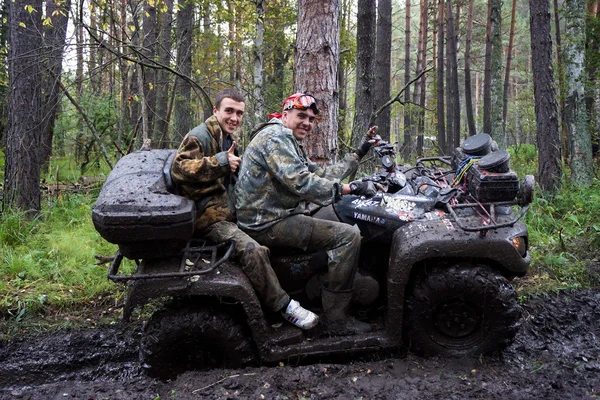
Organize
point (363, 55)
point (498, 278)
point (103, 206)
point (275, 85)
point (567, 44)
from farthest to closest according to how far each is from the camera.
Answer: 1. point (275, 85)
2. point (567, 44)
3. point (363, 55)
4. point (498, 278)
5. point (103, 206)

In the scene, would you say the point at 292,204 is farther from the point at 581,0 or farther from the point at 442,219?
the point at 581,0

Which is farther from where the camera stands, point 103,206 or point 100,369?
point 100,369

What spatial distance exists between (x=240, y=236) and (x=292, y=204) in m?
0.47

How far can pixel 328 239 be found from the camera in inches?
138

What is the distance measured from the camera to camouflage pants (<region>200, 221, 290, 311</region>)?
11.0 feet

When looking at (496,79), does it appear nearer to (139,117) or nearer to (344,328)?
(139,117)

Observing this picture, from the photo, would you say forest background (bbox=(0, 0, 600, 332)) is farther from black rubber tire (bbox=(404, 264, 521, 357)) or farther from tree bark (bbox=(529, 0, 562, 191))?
black rubber tire (bbox=(404, 264, 521, 357))

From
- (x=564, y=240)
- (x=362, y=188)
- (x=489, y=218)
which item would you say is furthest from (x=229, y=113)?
(x=564, y=240)

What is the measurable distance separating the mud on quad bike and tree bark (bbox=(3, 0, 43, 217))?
399cm

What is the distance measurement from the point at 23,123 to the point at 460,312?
6.33 meters

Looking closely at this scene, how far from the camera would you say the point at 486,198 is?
134 inches

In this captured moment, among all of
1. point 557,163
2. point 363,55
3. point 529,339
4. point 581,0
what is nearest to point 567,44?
point 581,0

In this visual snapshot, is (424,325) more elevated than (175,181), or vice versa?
(175,181)

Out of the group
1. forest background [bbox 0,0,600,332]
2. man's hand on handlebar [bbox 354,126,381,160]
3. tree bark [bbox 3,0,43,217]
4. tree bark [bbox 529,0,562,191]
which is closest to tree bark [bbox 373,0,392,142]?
forest background [bbox 0,0,600,332]
